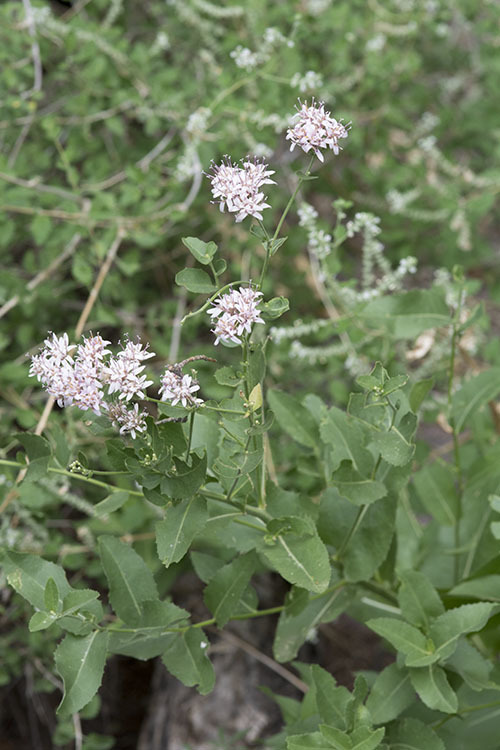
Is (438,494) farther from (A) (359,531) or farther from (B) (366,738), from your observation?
(B) (366,738)

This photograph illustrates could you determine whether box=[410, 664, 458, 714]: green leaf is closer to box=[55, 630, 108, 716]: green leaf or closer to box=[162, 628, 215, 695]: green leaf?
box=[162, 628, 215, 695]: green leaf

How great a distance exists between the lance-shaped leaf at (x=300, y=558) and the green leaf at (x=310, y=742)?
252 millimetres

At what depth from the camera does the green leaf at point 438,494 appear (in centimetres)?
181

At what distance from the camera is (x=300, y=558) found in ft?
4.03

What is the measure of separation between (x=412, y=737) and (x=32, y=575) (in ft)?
2.32

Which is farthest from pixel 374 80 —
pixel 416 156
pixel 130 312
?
pixel 130 312

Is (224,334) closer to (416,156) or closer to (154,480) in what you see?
(154,480)

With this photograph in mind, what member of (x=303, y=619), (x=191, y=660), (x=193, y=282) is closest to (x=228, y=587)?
(x=191, y=660)

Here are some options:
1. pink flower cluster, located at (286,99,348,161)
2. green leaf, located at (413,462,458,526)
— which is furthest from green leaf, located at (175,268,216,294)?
green leaf, located at (413,462,458,526)

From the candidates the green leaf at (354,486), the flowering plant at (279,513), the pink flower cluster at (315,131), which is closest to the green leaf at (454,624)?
the flowering plant at (279,513)

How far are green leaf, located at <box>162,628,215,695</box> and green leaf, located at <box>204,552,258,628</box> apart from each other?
0.05m

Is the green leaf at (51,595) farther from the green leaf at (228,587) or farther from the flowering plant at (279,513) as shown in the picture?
the green leaf at (228,587)

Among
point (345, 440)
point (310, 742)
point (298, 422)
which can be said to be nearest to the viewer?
point (310, 742)

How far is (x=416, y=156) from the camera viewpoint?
291 cm
